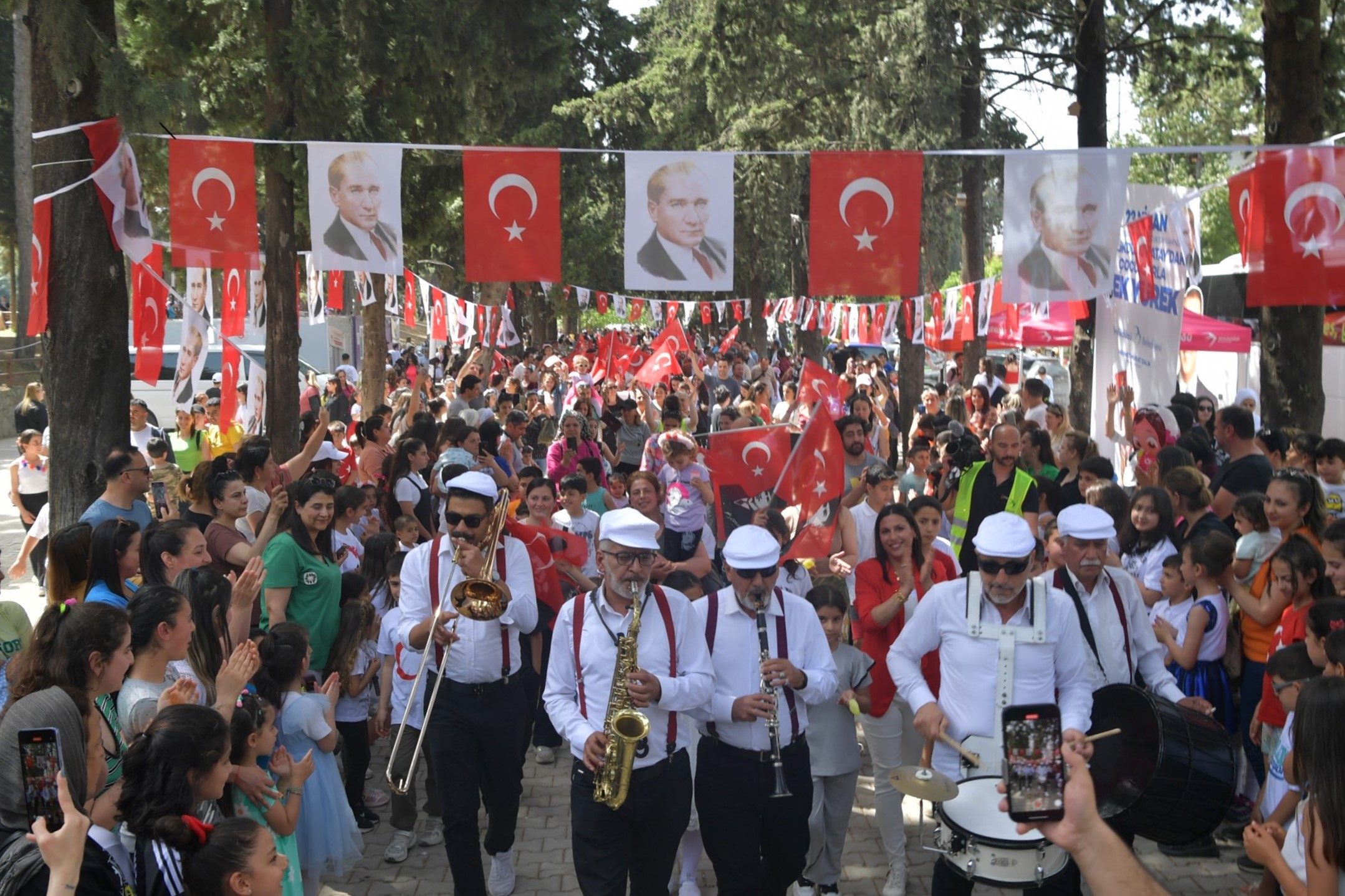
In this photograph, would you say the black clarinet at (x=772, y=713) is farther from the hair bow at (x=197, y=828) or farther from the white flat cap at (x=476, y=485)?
the hair bow at (x=197, y=828)

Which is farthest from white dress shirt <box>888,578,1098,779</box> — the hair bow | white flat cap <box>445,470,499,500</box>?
the hair bow

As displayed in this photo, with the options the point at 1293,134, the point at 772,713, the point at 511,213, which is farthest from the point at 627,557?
the point at 1293,134

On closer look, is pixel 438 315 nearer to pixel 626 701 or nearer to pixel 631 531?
pixel 631 531

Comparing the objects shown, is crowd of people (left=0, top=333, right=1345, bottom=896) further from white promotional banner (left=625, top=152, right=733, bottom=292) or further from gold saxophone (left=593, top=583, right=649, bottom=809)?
white promotional banner (left=625, top=152, right=733, bottom=292)

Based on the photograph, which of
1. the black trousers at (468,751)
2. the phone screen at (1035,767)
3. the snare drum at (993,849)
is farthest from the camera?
the black trousers at (468,751)

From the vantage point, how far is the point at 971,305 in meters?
20.7

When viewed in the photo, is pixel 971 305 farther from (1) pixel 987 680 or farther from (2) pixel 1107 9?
(1) pixel 987 680

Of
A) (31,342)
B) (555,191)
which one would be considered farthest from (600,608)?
(31,342)

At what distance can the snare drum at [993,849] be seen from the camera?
14.1 ft

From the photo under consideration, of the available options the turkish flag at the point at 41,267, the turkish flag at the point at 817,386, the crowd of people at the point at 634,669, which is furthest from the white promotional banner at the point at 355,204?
the turkish flag at the point at 817,386

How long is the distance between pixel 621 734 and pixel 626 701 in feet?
0.46

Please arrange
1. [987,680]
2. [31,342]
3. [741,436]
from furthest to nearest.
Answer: [31,342] < [741,436] < [987,680]

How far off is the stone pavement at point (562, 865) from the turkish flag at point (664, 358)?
10920 millimetres

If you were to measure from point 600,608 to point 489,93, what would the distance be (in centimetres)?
1313
